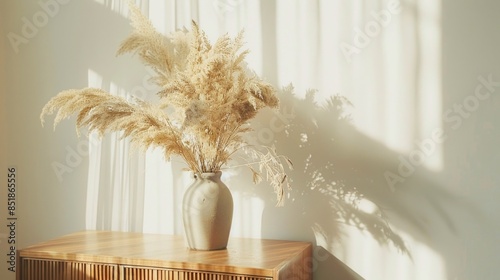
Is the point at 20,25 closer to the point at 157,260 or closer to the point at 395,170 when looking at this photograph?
the point at 157,260

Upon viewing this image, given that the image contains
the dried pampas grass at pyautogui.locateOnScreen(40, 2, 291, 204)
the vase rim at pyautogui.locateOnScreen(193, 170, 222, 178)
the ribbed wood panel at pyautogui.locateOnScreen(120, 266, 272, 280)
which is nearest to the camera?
the ribbed wood panel at pyautogui.locateOnScreen(120, 266, 272, 280)

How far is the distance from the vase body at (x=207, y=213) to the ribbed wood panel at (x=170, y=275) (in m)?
0.21

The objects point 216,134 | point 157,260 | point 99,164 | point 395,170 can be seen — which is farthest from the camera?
point 99,164

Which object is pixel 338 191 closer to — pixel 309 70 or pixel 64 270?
pixel 309 70

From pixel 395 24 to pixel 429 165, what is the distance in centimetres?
65

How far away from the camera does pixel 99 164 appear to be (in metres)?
2.64

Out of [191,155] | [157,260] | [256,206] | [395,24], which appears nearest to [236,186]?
[256,206]

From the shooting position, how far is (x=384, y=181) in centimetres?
219

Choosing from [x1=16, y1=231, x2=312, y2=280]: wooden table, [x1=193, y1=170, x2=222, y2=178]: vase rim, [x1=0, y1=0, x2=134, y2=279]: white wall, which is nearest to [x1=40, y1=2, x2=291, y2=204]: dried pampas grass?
[x1=193, y1=170, x2=222, y2=178]: vase rim

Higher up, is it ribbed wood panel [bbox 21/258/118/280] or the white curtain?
the white curtain

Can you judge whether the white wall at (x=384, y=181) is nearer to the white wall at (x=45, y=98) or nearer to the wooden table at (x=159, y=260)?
the white wall at (x=45, y=98)

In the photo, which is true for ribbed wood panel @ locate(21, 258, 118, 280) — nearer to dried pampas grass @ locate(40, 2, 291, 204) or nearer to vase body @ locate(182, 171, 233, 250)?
vase body @ locate(182, 171, 233, 250)

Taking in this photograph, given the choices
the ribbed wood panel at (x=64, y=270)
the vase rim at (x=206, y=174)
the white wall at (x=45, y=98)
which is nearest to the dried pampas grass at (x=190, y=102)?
the vase rim at (x=206, y=174)

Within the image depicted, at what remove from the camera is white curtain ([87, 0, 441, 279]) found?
7.07ft
